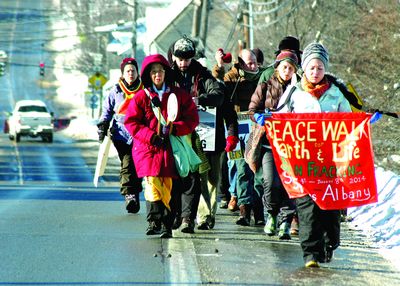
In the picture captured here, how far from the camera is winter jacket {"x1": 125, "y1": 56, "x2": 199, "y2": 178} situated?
11.2 metres

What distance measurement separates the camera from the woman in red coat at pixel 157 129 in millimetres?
11227

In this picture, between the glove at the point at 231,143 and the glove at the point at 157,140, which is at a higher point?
the glove at the point at 157,140

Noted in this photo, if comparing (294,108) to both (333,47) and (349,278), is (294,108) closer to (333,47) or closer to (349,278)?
(349,278)

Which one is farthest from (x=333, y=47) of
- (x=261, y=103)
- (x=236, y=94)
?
(x=261, y=103)

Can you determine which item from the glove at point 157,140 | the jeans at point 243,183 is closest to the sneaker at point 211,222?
the jeans at point 243,183

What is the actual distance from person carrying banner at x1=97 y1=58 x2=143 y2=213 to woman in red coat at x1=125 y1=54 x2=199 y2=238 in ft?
8.28

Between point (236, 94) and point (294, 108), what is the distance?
3908 mm

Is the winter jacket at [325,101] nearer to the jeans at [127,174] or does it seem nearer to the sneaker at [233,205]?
the jeans at [127,174]

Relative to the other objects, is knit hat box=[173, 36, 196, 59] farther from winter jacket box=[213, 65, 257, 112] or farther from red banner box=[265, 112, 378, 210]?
red banner box=[265, 112, 378, 210]

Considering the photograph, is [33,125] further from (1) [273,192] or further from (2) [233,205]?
(1) [273,192]

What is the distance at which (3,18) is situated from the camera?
127m

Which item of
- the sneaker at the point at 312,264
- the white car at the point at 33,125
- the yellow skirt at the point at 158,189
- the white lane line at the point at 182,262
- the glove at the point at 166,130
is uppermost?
the glove at the point at 166,130

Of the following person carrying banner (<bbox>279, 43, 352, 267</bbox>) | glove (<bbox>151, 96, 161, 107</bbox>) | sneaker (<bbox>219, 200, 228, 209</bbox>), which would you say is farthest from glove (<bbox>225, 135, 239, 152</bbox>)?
sneaker (<bbox>219, 200, 228, 209</bbox>)

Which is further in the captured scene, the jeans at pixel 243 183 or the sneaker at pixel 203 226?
the jeans at pixel 243 183
